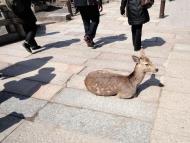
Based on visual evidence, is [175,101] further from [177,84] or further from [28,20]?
[28,20]

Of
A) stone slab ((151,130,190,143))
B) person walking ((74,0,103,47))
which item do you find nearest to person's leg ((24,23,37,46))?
person walking ((74,0,103,47))

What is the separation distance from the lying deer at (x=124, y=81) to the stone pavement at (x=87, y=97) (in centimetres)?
14

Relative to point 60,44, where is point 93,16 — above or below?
above

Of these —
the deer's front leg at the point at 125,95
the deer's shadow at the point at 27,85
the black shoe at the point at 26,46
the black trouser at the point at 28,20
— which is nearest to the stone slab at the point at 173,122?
the deer's front leg at the point at 125,95

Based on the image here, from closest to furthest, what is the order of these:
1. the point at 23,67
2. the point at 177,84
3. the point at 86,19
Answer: the point at 177,84
the point at 23,67
the point at 86,19

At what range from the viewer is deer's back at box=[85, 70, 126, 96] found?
4090 millimetres

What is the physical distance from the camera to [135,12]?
564 cm

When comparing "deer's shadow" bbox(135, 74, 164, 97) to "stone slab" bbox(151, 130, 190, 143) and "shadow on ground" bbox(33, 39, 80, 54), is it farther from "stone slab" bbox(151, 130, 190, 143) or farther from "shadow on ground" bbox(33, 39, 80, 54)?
"shadow on ground" bbox(33, 39, 80, 54)

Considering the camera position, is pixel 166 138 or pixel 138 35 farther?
pixel 138 35

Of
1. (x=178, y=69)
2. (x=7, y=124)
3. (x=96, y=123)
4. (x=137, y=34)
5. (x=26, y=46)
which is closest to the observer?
(x=96, y=123)

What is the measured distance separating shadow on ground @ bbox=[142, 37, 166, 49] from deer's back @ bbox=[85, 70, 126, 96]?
2835 millimetres

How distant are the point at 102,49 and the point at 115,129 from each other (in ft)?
11.7

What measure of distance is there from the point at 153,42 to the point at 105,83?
11.4 ft

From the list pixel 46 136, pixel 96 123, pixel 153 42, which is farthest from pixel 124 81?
pixel 153 42
